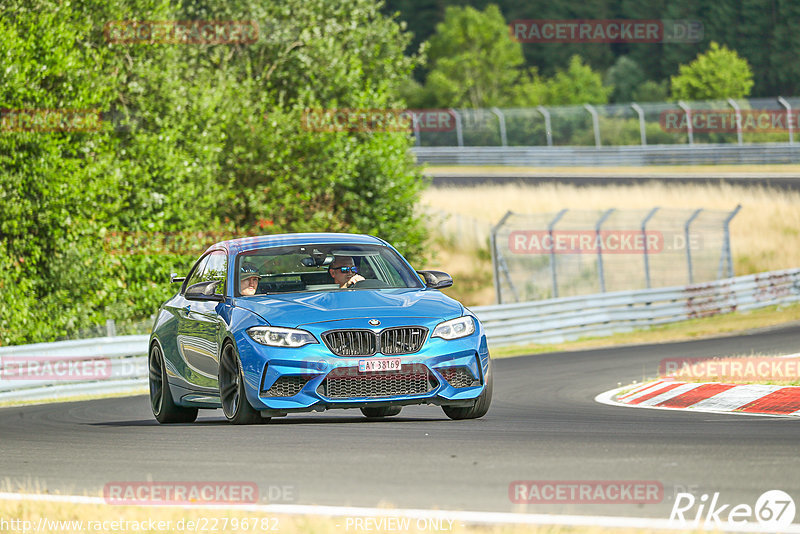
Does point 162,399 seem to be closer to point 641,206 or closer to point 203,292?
point 203,292

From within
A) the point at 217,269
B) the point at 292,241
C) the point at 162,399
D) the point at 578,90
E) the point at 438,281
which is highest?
the point at 292,241

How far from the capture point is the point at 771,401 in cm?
1120

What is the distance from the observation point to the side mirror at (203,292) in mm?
10555

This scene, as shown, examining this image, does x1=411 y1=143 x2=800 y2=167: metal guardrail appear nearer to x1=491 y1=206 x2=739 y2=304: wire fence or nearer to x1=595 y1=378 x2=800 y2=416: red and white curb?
x1=491 y1=206 x2=739 y2=304: wire fence

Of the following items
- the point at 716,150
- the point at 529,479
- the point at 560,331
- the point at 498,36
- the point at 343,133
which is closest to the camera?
the point at 529,479

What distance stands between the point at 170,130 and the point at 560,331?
8.95 meters

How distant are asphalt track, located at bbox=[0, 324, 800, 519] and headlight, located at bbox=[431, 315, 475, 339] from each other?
0.68 meters

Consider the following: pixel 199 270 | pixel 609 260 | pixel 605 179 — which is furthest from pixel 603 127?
pixel 199 270

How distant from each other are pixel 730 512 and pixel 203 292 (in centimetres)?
587

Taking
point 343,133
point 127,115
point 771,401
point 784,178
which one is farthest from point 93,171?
point 784,178

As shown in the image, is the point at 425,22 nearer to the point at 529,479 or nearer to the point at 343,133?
the point at 343,133

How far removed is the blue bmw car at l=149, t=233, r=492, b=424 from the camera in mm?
9570

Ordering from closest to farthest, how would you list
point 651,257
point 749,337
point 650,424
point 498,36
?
1. point 650,424
2. point 749,337
3. point 651,257
4. point 498,36

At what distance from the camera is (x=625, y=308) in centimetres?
2800
